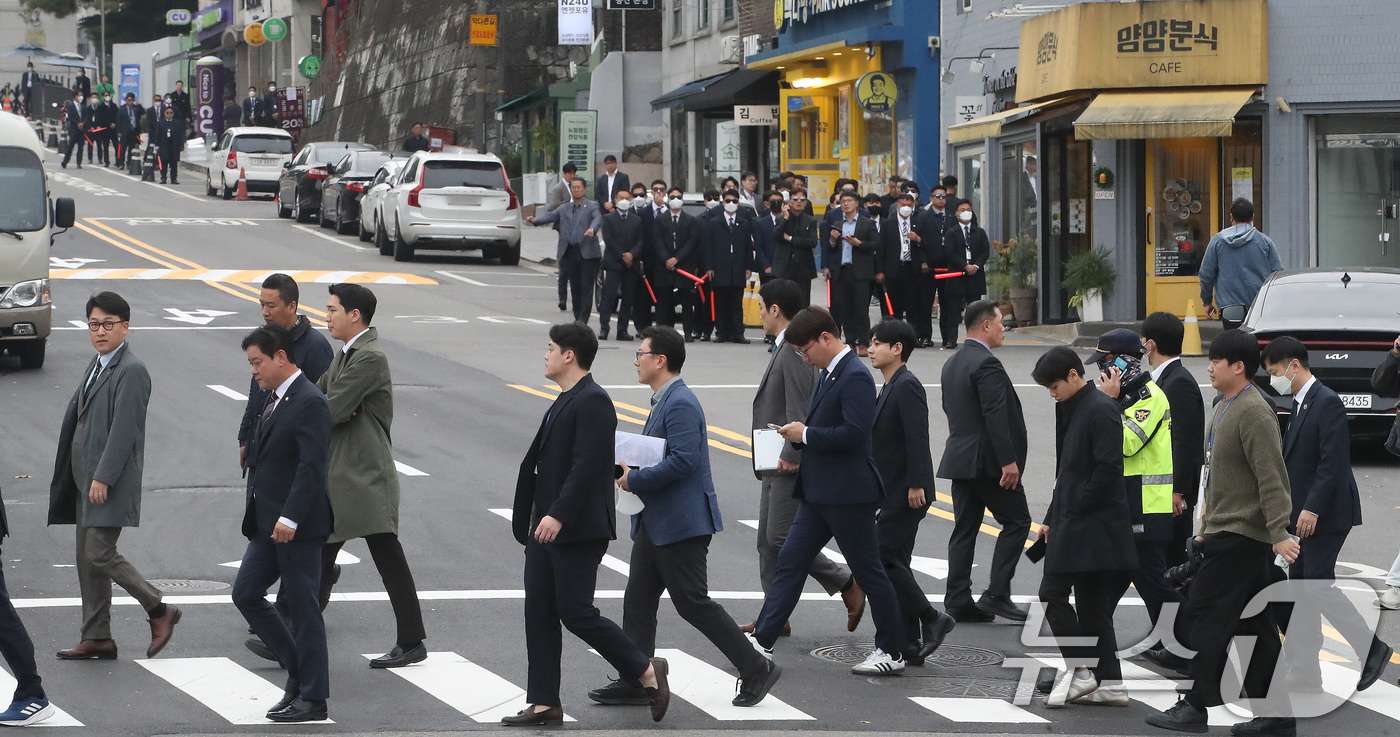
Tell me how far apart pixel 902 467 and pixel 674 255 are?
1431 centimetres

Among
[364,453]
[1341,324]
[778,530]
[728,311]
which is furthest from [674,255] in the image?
[364,453]

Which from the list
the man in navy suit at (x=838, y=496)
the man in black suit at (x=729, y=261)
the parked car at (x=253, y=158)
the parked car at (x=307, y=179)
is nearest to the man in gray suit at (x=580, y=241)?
the man in black suit at (x=729, y=261)

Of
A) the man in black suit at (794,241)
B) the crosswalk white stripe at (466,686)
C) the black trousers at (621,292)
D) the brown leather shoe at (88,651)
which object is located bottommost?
the crosswalk white stripe at (466,686)

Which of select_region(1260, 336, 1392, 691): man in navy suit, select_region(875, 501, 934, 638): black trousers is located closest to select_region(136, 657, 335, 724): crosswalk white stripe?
select_region(875, 501, 934, 638): black trousers

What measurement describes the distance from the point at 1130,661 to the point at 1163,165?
53.7 feet

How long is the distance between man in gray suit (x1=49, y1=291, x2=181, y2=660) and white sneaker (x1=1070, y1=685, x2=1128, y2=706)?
4318mm

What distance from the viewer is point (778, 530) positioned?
9.17m

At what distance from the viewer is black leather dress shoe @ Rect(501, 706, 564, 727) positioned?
7.66 metres

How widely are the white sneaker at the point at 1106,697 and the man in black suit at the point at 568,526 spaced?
1897 mm

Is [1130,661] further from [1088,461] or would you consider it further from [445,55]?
[445,55]

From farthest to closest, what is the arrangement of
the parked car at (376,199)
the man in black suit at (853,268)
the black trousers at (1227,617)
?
the parked car at (376,199)
the man in black suit at (853,268)
the black trousers at (1227,617)

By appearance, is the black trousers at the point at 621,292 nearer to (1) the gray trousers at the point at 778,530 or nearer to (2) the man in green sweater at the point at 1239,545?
(1) the gray trousers at the point at 778,530

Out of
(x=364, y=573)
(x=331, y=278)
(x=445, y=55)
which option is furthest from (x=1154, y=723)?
(x=445, y=55)

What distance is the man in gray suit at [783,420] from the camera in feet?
30.0
